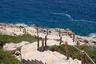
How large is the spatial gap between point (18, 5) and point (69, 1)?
1642 cm

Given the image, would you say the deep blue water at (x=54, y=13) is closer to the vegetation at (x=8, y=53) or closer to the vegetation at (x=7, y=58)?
the vegetation at (x=8, y=53)

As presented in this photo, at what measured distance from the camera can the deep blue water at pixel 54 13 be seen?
9282 centimetres

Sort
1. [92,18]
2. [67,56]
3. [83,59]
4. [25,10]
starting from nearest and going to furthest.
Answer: [83,59]
[67,56]
[92,18]
[25,10]

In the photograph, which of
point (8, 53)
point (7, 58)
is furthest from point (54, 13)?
point (7, 58)

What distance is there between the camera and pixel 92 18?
324 feet

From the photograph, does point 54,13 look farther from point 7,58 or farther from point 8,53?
point 7,58

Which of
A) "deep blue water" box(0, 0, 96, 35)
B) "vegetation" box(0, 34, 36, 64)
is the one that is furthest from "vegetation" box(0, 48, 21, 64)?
"deep blue water" box(0, 0, 96, 35)

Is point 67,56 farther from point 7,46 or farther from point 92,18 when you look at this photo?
point 92,18

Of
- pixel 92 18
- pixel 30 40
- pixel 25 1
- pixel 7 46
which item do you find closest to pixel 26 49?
pixel 7 46

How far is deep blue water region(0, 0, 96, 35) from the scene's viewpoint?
305ft

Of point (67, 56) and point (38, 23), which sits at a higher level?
point (67, 56)

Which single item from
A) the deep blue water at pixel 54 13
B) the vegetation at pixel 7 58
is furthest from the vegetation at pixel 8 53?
the deep blue water at pixel 54 13

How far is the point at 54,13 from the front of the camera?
103500 mm

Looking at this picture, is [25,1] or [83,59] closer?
[83,59]
